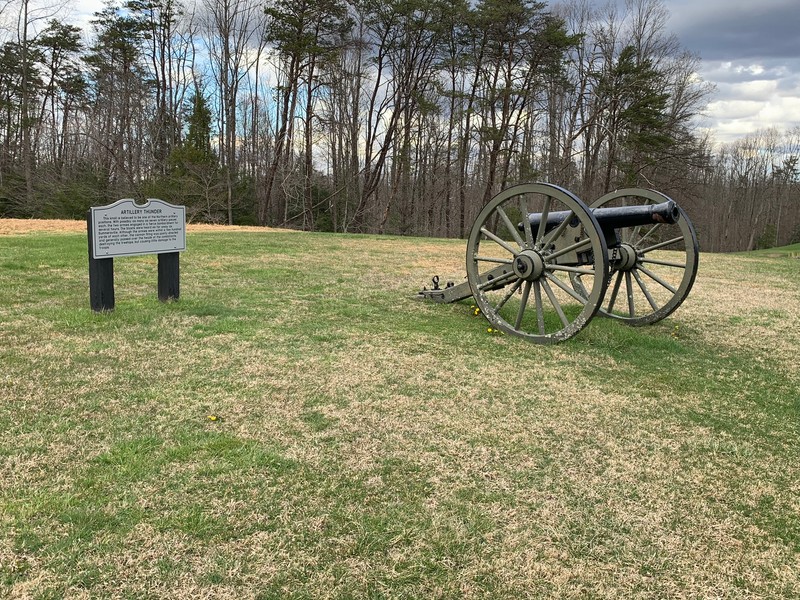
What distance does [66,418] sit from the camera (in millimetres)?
3205

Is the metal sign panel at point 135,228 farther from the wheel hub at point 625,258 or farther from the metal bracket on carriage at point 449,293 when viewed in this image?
the wheel hub at point 625,258

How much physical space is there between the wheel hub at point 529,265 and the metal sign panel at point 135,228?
3.77m

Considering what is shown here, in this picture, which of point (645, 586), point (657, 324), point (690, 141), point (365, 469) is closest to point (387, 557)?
point (365, 469)

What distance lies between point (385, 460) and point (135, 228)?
4279 mm

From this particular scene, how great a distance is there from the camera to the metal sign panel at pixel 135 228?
553cm

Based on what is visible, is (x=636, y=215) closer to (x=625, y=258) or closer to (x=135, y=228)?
(x=625, y=258)

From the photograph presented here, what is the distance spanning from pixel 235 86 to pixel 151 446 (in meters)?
29.6

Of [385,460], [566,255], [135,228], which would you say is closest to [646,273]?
[566,255]

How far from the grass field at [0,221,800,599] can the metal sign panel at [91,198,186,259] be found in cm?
71

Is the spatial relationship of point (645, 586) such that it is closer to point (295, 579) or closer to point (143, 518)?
point (295, 579)

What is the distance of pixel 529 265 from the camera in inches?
215

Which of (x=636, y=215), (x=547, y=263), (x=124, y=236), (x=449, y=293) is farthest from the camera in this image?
(x=449, y=293)

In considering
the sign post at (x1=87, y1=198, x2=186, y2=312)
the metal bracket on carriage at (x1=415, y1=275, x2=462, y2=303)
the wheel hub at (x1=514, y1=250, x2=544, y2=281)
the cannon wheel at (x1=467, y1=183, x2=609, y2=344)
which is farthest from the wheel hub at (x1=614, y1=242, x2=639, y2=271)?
the sign post at (x1=87, y1=198, x2=186, y2=312)

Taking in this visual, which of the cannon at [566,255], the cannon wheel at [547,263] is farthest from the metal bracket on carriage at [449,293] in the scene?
the cannon wheel at [547,263]
